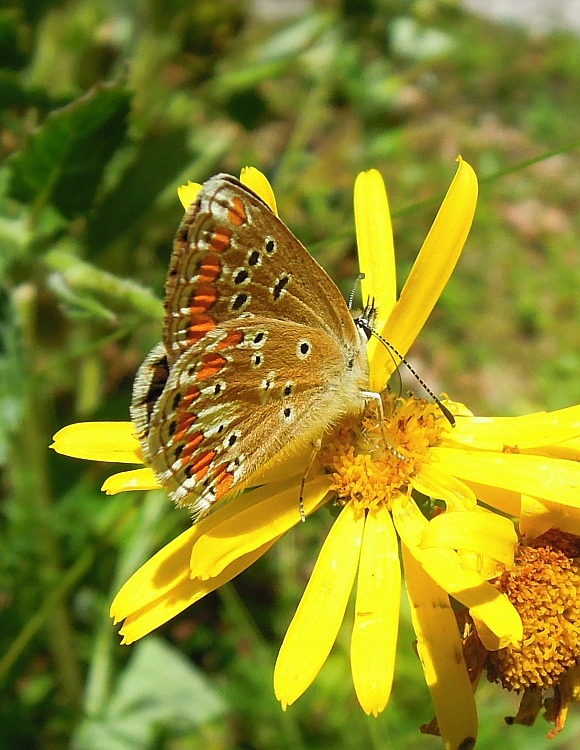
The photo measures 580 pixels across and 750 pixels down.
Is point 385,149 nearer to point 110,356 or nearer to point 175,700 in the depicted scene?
point 110,356

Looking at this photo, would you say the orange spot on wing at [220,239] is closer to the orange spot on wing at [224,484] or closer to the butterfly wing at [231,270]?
the butterfly wing at [231,270]

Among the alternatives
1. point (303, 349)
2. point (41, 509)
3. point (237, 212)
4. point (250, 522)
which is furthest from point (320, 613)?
point (41, 509)

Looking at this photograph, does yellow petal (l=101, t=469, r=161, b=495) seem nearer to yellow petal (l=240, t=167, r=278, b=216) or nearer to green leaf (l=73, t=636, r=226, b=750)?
yellow petal (l=240, t=167, r=278, b=216)

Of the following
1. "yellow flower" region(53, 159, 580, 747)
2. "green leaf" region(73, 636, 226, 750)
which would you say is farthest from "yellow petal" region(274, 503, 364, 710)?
"green leaf" region(73, 636, 226, 750)

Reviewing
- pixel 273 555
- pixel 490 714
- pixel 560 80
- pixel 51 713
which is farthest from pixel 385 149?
pixel 560 80

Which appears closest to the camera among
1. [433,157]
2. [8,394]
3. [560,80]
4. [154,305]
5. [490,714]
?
[154,305]

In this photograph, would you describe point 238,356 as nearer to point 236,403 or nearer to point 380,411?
point 236,403
